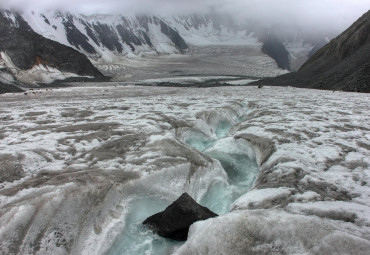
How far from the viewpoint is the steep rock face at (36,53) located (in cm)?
4684

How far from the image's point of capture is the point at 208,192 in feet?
17.3

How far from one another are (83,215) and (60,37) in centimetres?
10587

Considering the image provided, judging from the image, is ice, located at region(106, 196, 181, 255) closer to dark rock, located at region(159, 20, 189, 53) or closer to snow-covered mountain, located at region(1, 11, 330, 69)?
snow-covered mountain, located at region(1, 11, 330, 69)

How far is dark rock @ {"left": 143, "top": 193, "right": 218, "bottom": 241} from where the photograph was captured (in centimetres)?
370

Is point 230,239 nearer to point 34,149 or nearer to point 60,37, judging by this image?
point 34,149

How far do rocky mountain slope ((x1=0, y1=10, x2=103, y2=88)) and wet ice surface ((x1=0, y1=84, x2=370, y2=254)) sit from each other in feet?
133

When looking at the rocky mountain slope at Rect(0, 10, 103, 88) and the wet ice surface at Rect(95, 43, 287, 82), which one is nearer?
the rocky mountain slope at Rect(0, 10, 103, 88)

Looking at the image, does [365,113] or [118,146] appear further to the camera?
[365,113]

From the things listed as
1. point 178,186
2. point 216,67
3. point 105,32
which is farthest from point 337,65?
point 105,32

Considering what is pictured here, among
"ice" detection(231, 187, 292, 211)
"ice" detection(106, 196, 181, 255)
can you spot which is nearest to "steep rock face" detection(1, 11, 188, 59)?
"ice" detection(106, 196, 181, 255)

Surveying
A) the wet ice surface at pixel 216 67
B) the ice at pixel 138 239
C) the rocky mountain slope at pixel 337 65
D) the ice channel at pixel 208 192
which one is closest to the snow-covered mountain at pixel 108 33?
the wet ice surface at pixel 216 67

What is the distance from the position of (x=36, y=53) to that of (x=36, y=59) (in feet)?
6.53

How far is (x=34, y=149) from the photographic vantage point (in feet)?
18.3

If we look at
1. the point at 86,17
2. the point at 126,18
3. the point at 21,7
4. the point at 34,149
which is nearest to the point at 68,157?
the point at 34,149
